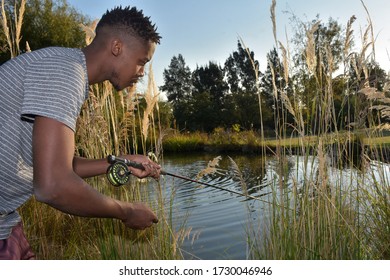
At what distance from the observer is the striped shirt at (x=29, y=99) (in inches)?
56.7

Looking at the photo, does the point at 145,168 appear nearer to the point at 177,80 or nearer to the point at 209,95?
the point at 209,95

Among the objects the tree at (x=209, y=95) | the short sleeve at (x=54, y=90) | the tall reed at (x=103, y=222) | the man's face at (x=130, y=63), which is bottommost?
the tall reed at (x=103, y=222)

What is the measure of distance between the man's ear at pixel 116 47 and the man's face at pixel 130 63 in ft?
0.07

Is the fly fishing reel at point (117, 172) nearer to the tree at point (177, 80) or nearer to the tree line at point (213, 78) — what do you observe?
the tree line at point (213, 78)

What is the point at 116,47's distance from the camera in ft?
5.98

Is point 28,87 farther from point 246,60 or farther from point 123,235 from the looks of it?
point 246,60

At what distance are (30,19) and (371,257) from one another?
26154mm

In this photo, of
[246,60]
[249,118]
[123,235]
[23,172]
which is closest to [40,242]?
[123,235]

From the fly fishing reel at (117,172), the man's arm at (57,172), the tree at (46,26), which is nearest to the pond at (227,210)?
the fly fishing reel at (117,172)

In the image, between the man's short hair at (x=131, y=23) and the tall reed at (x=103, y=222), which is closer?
the man's short hair at (x=131, y=23)

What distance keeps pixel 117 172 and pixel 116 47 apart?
2.01 ft

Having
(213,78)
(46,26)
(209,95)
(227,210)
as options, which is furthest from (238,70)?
(227,210)

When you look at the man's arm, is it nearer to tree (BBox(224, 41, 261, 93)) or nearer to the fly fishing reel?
the fly fishing reel
